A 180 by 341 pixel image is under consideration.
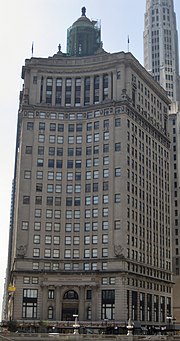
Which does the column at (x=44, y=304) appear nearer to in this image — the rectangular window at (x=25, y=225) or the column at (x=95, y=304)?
the column at (x=95, y=304)

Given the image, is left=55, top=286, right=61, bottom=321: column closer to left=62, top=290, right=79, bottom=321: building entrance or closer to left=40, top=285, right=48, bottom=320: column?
left=62, top=290, right=79, bottom=321: building entrance

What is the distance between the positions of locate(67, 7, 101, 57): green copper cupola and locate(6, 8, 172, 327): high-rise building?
44.1 ft

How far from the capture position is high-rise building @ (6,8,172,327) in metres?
141

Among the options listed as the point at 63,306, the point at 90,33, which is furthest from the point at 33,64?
the point at 63,306

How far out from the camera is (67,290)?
468 feet

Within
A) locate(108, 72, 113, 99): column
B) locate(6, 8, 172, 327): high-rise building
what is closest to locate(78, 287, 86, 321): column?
locate(6, 8, 172, 327): high-rise building

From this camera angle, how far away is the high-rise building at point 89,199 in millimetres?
141125

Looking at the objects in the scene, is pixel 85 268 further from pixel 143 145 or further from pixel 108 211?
pixel 143 145

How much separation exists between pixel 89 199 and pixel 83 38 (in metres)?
63.1

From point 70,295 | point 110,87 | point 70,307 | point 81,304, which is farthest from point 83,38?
point 70,307

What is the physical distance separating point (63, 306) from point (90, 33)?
9310 centimetres

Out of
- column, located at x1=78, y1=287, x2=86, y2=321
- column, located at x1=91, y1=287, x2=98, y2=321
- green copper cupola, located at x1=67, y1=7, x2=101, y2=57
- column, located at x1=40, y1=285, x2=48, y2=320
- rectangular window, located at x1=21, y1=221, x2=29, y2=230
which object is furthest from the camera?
green copper cupola, located at x1=67, y1=7, x2=101, y2=57

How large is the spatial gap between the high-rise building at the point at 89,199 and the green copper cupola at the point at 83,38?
13441 mm

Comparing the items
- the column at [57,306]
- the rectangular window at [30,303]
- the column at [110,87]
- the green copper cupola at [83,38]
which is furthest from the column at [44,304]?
the green copper cupola at [83,38]
